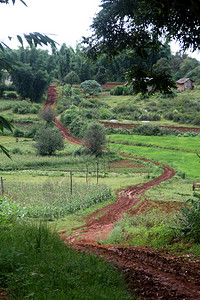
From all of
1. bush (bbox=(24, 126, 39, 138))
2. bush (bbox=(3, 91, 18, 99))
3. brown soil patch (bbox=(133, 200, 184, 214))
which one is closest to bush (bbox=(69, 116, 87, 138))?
bush (bbox=(24, 126, 39, 138))

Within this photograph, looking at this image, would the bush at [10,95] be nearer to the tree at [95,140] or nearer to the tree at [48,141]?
the tree at [48,141]

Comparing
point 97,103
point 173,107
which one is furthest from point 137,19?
point 97,103

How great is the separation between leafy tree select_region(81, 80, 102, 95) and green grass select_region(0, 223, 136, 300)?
71.6 meters

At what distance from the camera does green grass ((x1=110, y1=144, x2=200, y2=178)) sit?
1087 inches

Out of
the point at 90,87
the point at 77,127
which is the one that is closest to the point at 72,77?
the point at 90,87

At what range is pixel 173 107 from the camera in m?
60.4

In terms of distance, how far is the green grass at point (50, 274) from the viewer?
11.1ft

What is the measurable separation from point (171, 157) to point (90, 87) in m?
47.1

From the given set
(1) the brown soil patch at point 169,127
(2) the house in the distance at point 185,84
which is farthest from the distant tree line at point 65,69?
(1) the brown soil patch at point 169,127

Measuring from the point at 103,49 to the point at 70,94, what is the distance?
223 feet

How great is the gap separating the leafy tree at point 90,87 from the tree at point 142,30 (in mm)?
67859

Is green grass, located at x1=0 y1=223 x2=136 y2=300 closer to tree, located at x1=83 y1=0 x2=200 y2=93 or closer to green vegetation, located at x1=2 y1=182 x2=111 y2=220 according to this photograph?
tree, located at x1=83 y1=0 x2=200 y2=93

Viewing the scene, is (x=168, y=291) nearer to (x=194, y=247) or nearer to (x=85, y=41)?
(x=194, y=247)

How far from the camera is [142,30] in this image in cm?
722
